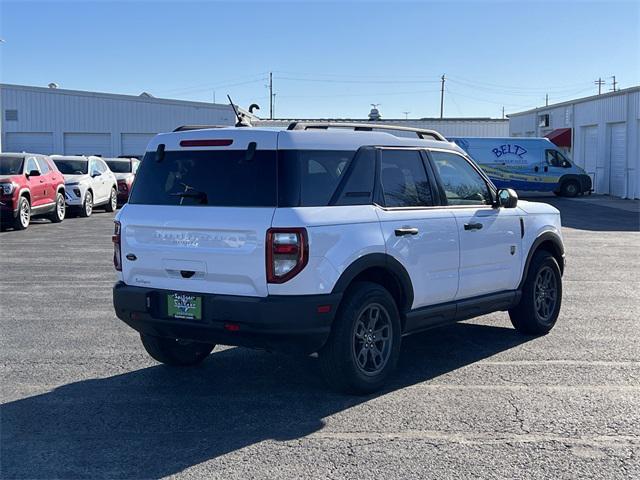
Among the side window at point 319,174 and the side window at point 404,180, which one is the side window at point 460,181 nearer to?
the side window at point 404,180

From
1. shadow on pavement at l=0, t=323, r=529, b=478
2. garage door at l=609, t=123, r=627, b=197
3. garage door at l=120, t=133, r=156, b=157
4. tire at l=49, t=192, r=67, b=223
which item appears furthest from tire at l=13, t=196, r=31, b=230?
garage door at l=609, t=123, r=627, b=197

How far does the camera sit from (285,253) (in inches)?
219

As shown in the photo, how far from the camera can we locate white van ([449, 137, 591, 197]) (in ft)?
110

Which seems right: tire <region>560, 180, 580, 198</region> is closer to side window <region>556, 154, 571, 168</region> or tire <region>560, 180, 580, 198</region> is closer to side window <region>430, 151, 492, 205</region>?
side window <region>556, 154, 571, 168</region>

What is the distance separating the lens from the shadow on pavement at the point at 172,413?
16.0ft

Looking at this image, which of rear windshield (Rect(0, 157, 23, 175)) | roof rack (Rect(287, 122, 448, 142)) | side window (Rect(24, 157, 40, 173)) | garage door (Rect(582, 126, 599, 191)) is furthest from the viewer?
garage door (Rect(582, 126, 599, 191))

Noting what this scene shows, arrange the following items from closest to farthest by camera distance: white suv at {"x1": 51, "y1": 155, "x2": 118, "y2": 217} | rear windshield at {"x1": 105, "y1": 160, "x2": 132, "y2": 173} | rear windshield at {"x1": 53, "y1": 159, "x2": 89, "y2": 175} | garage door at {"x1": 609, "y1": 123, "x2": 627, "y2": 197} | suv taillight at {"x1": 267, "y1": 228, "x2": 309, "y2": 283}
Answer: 1. suv taillight at {"x1": 267, "y1": 228, "x2": 309, "y2": 283}
2. white suv at {"x1": 51, "y1": 155, "x2": 118, "y2": 217}
3. rear windshield at {"x1": 53, "y1": 159, "x2": 89, "y2": 175}
4. rear windshield at {"x1": 105, "y1": 160, "x2": 132, "y2": 173}
5. garage door at {"x1": 609, "y1": 123, "x2": 627, "y2": 197}

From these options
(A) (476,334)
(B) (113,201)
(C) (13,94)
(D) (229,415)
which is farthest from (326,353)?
(C) (13,94)

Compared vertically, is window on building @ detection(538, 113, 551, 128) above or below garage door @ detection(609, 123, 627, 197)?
above

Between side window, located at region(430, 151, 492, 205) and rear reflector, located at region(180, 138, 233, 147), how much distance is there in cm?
195

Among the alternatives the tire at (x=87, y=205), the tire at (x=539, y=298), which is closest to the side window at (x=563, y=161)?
the tire at (x=87, y=205)

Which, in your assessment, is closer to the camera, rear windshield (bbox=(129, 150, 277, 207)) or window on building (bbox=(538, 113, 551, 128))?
rear windshield (bbox=(129, 150, 277, 207))

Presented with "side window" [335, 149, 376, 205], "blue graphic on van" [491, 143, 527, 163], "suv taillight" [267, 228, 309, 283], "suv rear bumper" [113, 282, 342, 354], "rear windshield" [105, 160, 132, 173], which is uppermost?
"blue graphic on van" [491, 143, 527, 163]

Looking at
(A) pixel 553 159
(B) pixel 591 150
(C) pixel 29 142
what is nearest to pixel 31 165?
(A) pixel 553 159
